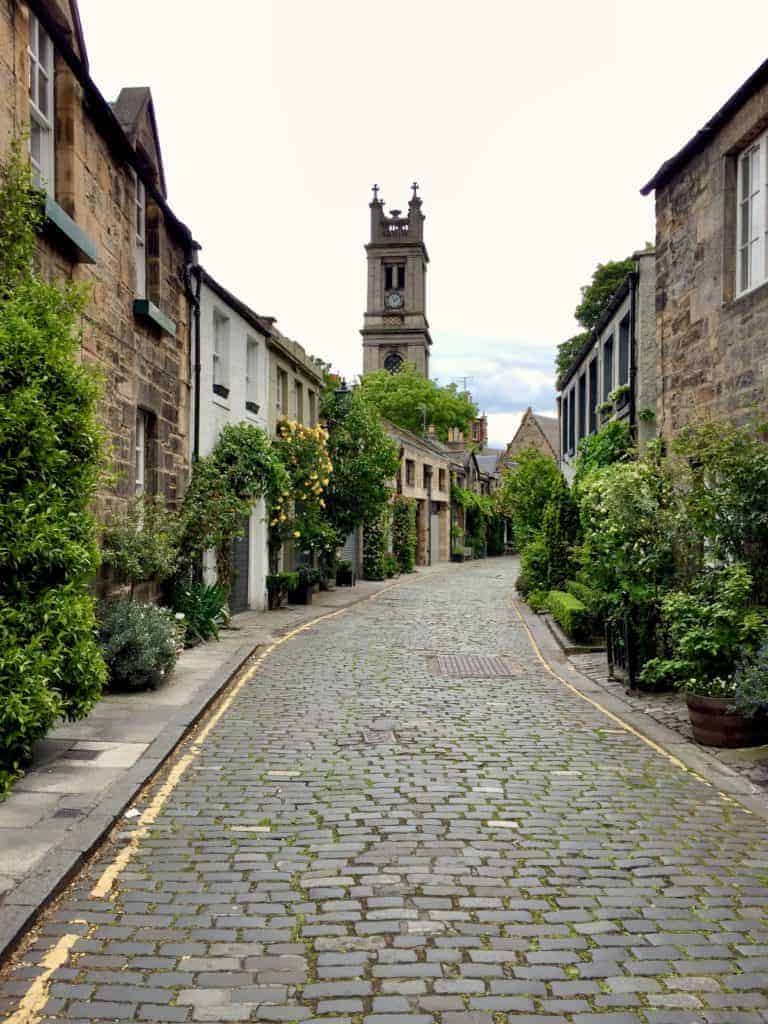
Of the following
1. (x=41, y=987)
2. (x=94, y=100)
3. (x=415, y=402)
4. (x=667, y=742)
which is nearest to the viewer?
(x=41, y=987)

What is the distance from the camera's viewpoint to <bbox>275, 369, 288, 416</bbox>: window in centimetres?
2330

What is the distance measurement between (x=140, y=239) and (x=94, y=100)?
301 cm

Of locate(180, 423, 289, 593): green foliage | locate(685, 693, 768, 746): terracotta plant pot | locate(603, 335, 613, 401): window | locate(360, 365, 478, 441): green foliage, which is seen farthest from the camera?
locate(360, 365, 478, 441): green foliage

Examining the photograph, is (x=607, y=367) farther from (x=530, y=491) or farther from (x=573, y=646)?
(x=573, y=646)

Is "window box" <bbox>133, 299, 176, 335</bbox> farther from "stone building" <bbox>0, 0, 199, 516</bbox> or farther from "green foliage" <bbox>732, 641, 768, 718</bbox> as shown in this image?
"green foliage" <bbox>732, 641, 768, 718</bbox>

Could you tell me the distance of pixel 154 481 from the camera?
1416 centimetres

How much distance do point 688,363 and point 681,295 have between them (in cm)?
96

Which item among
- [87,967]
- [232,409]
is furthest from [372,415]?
[87,967]

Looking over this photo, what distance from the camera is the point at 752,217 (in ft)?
34.3

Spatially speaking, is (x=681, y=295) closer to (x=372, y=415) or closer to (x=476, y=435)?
(x=372, y=415)

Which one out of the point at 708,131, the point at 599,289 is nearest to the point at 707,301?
the point at 708,131

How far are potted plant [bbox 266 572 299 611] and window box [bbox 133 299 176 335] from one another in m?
8.79

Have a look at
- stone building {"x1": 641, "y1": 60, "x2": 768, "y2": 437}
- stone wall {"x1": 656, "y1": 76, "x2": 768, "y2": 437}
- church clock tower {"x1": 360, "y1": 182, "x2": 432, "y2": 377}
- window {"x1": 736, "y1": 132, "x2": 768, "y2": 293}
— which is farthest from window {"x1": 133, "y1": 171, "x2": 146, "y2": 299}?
church clock tower {"x1": 360, "y1": 182, "x2": 432, "y2": 377}

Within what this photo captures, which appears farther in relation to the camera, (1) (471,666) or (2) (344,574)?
(2) (344,574)
